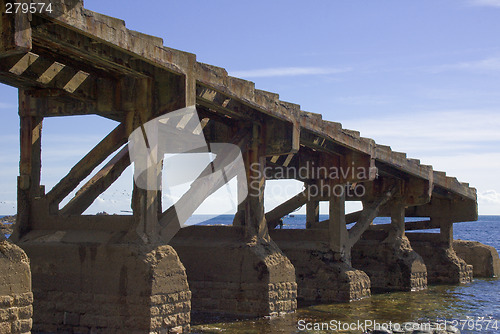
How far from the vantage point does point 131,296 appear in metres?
9.55

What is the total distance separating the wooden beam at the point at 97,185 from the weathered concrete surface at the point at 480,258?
16482mm

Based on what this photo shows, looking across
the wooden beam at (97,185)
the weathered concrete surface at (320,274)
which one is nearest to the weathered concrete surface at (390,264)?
the weathered concrete surface at (320,274)

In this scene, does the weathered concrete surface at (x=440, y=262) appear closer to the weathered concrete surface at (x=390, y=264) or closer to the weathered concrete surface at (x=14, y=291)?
the weathered concrete surface at (x=390, y=264)

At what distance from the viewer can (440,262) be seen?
21.8 meters

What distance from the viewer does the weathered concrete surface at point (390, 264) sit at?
18703 mm

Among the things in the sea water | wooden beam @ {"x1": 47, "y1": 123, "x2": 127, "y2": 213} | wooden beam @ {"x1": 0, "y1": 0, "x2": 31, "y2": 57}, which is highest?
wooden beam @ {"x1": 0, "y1": 0, "x2": 31, "y2": 57}

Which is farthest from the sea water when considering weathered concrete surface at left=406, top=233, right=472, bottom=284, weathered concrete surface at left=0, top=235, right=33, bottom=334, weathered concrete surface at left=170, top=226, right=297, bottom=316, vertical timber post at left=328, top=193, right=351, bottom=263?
weathered concrete surface at left=0, top=235, right=33, bottom=334

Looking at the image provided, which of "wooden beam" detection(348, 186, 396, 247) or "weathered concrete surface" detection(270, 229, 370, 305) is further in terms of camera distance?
"wooden beam" detection(348, 186, 396, 247)

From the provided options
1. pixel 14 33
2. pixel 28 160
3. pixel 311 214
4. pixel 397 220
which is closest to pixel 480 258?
pixel 397 220

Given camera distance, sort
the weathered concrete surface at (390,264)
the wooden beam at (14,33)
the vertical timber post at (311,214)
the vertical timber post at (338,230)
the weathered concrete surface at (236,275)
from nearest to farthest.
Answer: the wooden beam at (14,33), the weathered concrete surface at (236,275), the vertical timber post at (338,230), the weathered concrete surface at (390,264), the vertical timber post at (311,214)

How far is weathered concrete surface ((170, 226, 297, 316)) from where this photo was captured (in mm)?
12414

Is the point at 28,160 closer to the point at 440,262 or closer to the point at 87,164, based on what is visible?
the point at 87,164

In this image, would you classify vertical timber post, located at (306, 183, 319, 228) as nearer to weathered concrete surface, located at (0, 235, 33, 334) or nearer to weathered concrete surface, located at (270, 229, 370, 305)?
weathered concrete surface, located at (270, 229, 370, 305)

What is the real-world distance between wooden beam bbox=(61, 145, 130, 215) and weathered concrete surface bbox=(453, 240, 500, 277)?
16482 mm
